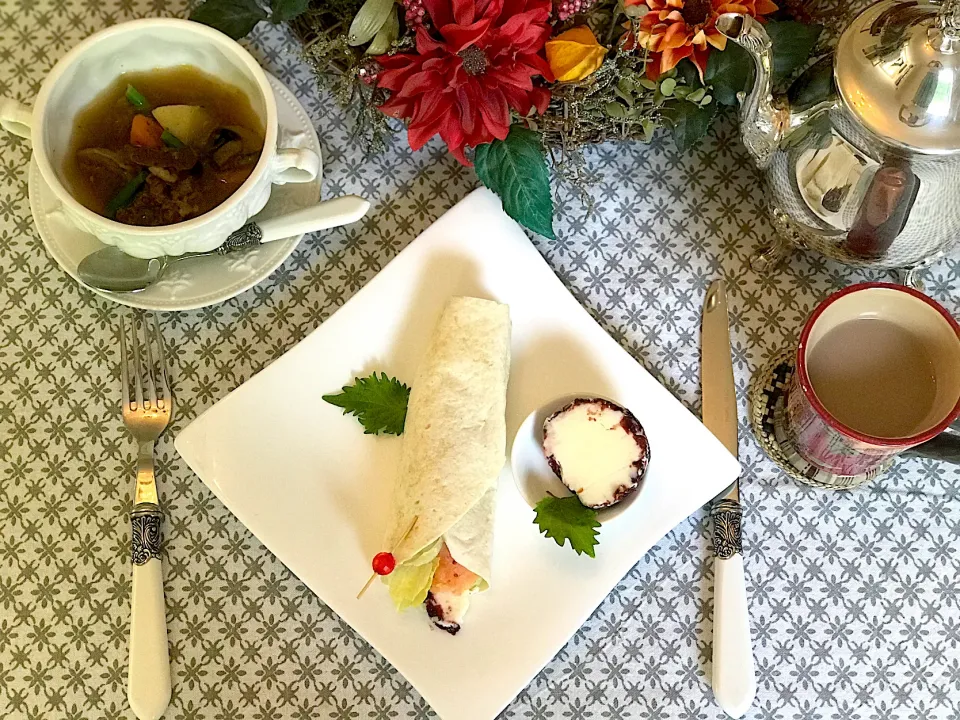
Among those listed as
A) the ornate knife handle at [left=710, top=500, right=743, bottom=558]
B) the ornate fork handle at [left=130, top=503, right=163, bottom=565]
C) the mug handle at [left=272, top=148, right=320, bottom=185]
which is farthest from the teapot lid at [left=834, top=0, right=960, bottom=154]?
the ornate fork handle at [left=130, top=503, right=163, bottom=565]

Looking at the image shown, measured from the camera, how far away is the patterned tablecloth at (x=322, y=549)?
0.80 meters

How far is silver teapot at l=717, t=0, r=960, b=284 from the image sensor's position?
0.63 metres

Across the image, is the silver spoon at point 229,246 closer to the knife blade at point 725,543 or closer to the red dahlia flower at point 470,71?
the red dahlia flower at point 470,71

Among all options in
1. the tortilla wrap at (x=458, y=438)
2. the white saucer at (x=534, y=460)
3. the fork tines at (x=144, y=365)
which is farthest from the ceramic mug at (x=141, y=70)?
the white saucer at (x=534, y=460)

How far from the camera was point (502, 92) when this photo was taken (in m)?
0.75

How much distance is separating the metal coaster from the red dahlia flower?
0.37 metres

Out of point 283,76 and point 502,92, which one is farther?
point 283,76

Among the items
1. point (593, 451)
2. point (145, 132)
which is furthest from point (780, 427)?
point (145, 132)

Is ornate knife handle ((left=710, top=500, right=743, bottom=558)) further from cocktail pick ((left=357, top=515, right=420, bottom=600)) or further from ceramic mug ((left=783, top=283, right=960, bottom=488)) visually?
cocktail pick ((left=357, top=515, right=420, bottom=600))

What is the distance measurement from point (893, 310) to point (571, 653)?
45 cm

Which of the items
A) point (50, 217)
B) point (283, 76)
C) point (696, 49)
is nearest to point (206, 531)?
point (50, 217)

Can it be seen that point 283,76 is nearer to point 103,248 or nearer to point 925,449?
point 103,248

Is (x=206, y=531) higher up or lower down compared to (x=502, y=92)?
lower down

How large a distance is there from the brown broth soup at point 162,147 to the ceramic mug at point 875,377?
57 centimetres
